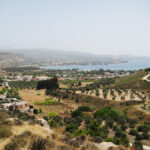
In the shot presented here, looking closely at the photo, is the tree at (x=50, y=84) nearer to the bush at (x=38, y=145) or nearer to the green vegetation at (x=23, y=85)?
the green vegetation at (x=23, y=85)

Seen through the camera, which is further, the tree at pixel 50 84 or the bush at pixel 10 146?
the tree at pixel 50 84

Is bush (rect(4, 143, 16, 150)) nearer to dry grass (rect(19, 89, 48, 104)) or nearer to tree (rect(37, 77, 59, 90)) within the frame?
dry grass (rect(19, 89, 48, 104))

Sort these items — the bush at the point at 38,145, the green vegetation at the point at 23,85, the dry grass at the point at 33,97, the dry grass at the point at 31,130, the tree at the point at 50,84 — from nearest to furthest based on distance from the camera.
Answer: the bush at the point at 38,145 → the dry grass at the point at 31,130 → the dry grass at the point at 33,97 → the tree at the point at 50,84 → the green vegetation at the point at 23,85

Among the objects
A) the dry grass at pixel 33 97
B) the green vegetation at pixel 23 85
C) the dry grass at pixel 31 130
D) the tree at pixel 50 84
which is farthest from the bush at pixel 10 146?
the green vegetation at pixel 23 85

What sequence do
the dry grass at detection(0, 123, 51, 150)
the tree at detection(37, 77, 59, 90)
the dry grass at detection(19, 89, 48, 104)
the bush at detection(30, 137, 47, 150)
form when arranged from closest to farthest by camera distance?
the bush at detection(30, 137, 47, 150) < the dry grass at detection(0, 123, 51, 150) < the dry grass at detection(19, 89, 48, 104) < the tree at detection(37, 77, 59, 90)

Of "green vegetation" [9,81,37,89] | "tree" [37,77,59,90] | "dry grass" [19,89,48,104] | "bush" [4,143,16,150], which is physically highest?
"bush" [4,143,16,150]

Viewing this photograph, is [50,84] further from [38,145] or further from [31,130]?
[38,145]

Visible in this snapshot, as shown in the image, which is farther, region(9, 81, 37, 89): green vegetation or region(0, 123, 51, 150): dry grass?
region(9, 81, 37, 89): green vegetation

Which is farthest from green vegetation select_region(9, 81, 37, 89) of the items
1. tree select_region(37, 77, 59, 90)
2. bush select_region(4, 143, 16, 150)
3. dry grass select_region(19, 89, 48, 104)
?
bush select_region(4, 143, 16, 150)

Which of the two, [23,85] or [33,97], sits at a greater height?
[33,97]

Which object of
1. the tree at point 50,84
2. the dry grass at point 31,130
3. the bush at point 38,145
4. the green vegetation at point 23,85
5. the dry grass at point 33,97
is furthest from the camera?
the green vegetation at point 23,85

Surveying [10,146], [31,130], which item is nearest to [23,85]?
[31,130]
